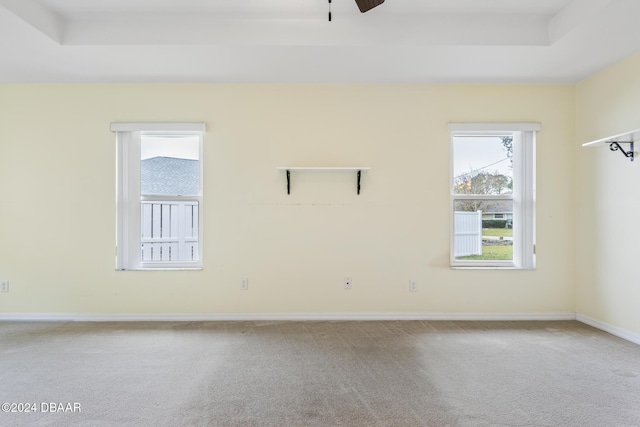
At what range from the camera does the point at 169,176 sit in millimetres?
3736

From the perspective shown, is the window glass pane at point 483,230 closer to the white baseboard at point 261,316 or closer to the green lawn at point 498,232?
the green lawn at point 498,232

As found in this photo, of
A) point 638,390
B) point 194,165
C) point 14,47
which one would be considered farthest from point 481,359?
point 14,47

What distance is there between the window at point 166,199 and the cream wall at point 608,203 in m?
3.81

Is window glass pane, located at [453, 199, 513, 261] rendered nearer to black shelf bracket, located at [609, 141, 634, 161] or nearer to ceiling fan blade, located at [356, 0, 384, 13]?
black shelf bracket, located at [609, 141, 634, 161]

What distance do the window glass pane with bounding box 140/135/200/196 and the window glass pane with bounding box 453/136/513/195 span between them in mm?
2717

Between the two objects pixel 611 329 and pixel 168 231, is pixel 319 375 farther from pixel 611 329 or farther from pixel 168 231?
pixel 611 329

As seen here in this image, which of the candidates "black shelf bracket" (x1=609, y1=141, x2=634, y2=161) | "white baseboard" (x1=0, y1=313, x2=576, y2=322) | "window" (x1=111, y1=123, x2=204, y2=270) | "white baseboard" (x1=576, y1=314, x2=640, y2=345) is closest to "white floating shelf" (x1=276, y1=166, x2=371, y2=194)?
"window" (x1=111, y1=123, x2=204, y2=270)

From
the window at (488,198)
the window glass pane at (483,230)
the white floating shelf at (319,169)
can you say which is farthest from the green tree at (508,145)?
the white floating shelf at (319,169)

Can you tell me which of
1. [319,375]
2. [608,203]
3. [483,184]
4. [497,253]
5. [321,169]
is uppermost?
[321,169]

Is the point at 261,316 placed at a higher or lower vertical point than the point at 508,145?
lower

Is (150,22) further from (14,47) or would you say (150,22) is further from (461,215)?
(461,215)

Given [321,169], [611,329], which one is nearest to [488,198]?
[611,329]

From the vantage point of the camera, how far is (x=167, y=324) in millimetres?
3494

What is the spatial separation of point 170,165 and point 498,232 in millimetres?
3474
